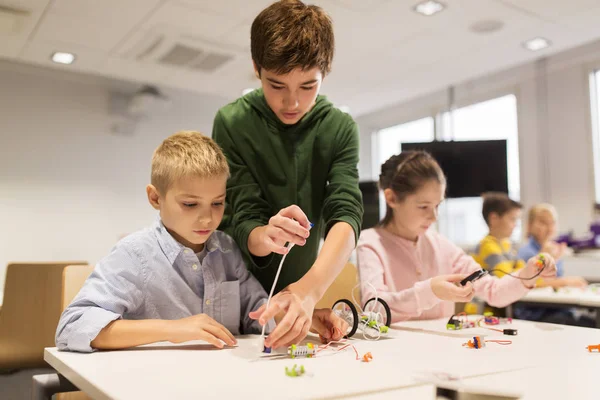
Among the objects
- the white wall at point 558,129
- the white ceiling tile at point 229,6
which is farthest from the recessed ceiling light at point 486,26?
the white ceiling tile at point 229,6

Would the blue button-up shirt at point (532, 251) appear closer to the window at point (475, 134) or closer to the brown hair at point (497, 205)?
the brown hair at point (497, 205)

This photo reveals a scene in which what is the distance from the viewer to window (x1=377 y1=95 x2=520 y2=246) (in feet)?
18.0

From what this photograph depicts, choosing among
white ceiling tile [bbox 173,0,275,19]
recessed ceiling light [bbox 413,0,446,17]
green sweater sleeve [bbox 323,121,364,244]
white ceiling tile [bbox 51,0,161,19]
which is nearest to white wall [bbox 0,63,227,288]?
white ceiling tile [bbox 51,0,161,19]

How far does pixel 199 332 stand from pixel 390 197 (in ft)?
3.23

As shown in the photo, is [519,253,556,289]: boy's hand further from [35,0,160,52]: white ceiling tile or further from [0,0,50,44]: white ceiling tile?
[0,0,50,44]: white ceiling tile

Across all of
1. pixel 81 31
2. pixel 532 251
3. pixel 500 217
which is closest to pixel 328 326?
pixel 500 217

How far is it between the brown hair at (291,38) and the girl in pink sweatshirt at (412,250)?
2.13 ft

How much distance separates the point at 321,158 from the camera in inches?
54.6

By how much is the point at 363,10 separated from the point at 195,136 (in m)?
2.83

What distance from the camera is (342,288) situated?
5.23ft

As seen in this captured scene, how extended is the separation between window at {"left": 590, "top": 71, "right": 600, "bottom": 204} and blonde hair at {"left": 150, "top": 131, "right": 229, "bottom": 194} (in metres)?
4.51

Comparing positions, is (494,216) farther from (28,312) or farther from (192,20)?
(28,312)

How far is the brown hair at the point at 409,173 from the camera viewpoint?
1.74m

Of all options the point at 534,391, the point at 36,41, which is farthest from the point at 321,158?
the point at 36,41
